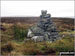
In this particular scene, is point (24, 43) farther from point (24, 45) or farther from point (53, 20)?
point (53, 20)

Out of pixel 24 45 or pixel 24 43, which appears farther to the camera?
pixel 24 43

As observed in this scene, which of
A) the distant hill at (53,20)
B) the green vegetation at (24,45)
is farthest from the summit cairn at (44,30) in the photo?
the green vegetation at (24,45)

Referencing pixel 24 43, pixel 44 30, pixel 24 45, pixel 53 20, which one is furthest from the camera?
pixel 44 30

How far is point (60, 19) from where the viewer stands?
368 inches

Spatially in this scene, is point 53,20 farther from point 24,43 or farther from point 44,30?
point 24,43

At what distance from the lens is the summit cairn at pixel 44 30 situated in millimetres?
9109

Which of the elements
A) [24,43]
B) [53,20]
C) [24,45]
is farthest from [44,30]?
[24,45]

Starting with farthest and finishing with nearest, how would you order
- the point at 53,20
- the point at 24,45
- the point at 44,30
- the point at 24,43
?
the point at 44,30, the point at 53,20, the point at 24,43, the point at 24,45

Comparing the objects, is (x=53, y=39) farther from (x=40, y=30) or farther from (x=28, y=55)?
(x=28, y=55)

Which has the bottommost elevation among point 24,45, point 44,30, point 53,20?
point 24,45

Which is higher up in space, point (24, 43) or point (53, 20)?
point (53, 20)

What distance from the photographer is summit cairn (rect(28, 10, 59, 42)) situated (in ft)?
29.9

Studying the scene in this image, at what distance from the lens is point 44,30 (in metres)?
9.71

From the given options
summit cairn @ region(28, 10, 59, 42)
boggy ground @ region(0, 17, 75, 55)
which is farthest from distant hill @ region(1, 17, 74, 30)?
summit cairn @ region(28, 10, 59, 42)
